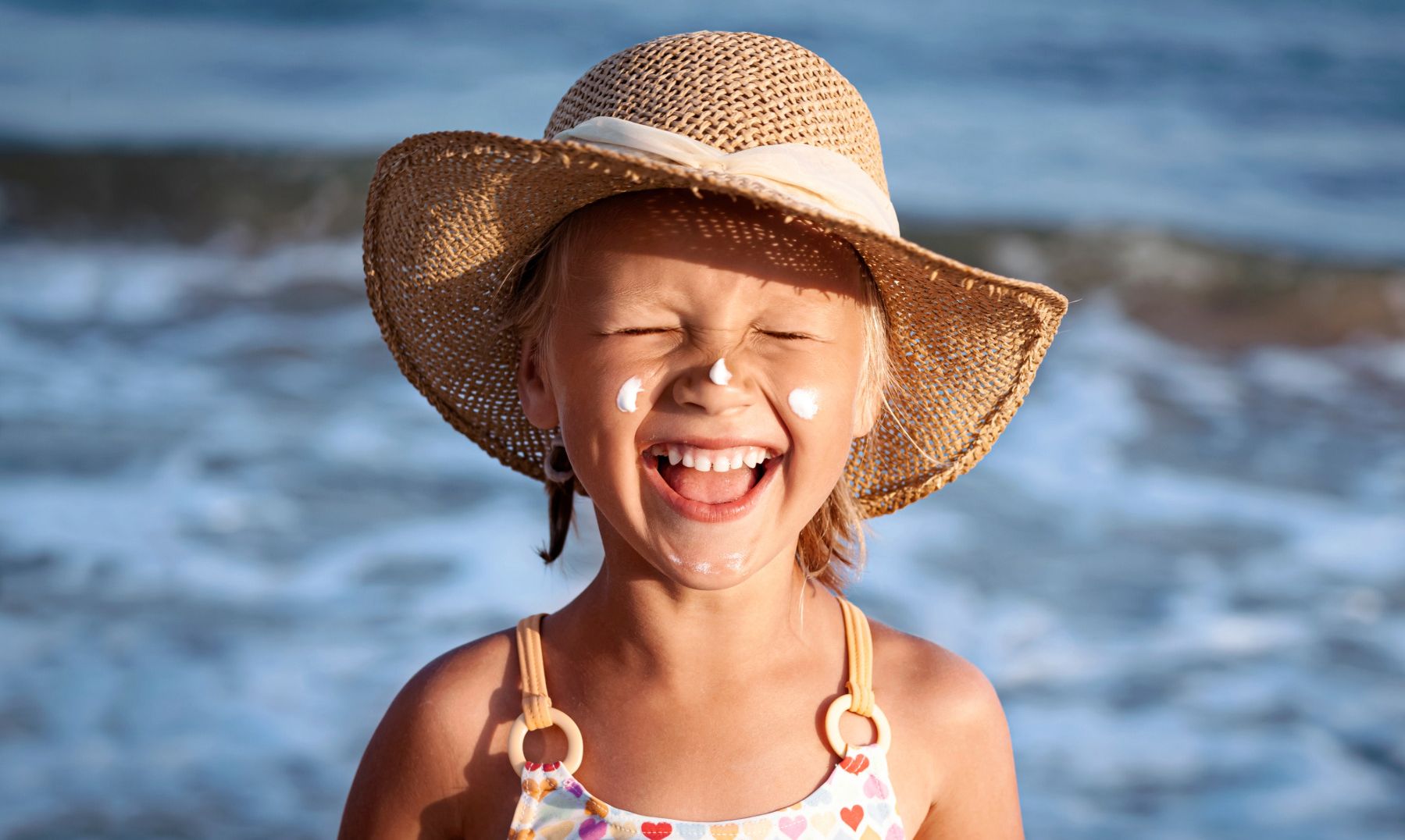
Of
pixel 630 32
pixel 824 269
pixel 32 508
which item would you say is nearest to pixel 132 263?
pixel 32 508

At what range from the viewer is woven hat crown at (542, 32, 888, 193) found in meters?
1.83


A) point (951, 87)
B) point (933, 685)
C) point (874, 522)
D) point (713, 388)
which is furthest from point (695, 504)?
point (951, 87)

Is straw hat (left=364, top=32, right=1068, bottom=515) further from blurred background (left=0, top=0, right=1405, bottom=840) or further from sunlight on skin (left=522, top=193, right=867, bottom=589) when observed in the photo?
blurred background (left=0, top=0, right=1405, bottom=840)

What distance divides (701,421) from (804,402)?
0.14 meters

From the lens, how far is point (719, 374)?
5.89ft

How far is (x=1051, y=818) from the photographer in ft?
13.9

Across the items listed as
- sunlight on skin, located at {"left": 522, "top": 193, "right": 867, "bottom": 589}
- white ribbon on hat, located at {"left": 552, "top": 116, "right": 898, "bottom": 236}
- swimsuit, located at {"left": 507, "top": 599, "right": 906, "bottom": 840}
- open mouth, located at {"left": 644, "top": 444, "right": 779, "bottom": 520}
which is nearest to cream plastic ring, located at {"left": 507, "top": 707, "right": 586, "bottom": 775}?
swimsuit, located at {"left": 507, "top": 599, "right": 906, "bottom": 840}

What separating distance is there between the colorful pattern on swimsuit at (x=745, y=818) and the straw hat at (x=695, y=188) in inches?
20.3

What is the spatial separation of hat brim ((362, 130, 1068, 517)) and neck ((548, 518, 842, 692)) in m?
0.34

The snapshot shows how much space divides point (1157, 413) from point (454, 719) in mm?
6029

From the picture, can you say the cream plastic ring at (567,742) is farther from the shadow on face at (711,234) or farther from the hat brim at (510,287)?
the shadow on face at (711,234)

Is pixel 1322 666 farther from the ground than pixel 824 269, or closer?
farther from the ground

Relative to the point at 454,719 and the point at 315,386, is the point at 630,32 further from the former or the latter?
the point at 454,719

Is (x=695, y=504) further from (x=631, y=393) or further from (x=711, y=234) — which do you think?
(x=711, y=234)
